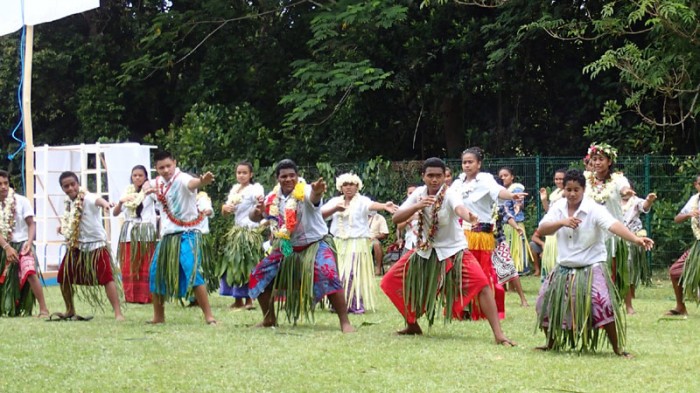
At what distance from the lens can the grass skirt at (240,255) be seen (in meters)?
12.3

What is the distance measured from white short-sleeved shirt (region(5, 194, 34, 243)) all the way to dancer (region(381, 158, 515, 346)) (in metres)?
4.60

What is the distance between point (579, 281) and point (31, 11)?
10.4 metres

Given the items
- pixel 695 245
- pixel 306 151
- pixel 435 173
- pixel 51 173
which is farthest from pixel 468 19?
pixel 435 173

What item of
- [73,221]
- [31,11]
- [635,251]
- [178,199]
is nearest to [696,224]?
[635,251]

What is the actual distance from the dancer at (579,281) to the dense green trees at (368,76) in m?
8.58

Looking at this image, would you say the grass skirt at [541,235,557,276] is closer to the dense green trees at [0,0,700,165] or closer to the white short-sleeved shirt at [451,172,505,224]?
the white short-sleeved shirt at [451,172,505,224]

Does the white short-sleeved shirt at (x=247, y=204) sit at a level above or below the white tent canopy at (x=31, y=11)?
below

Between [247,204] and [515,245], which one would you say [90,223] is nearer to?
[247,204]

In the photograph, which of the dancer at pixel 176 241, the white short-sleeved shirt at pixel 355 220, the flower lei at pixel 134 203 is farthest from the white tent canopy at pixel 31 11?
the dancer at pixel 176 241

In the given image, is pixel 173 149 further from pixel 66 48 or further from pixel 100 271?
pixel 100 271

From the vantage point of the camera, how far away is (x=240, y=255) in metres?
12.4

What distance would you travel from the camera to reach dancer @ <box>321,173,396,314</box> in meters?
12.0

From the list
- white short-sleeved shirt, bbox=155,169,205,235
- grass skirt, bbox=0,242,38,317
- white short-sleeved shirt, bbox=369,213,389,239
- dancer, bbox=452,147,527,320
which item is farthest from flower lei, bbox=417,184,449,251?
white short-sleeved shirt, bbox=369,213,389,239

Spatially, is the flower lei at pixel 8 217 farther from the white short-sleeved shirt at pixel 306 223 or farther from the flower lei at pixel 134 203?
the white short-sleeved shirt at pixel 306 223
